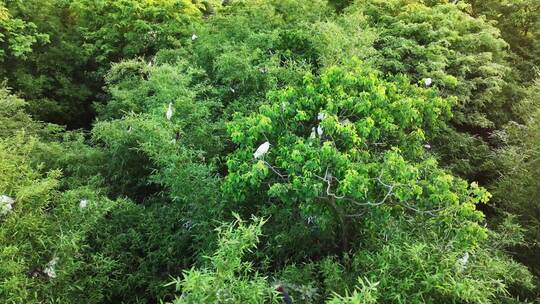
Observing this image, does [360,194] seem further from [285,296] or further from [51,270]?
[51,270]

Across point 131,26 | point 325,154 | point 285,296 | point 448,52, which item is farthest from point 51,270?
point 448,52

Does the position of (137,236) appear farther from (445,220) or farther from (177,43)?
(177,43)

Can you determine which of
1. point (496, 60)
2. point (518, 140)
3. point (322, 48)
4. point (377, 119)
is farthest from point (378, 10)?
point (377, 119)

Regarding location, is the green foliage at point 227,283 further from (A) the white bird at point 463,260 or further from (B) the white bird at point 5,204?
(B) the white bird at point 5,204

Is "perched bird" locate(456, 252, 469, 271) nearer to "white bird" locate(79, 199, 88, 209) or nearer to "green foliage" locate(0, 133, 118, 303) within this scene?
"green foliage" locate(0, 133, 118, 303)

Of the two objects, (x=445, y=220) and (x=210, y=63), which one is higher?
(x=445, y=220)

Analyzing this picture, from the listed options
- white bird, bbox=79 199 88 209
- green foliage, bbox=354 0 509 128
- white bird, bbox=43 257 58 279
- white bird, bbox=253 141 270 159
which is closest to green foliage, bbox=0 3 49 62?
white bird, bbox=79 199 88 209

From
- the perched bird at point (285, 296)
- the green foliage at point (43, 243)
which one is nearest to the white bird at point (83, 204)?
the green foliage at point (43, 243)
